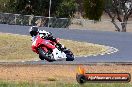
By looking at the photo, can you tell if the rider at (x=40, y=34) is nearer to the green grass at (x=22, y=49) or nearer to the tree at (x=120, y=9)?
the green grass at (x=22, y=49)

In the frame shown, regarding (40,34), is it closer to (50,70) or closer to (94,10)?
(50,70)

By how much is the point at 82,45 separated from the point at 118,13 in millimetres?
34511

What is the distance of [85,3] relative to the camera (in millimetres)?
56625

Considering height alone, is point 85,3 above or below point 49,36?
below

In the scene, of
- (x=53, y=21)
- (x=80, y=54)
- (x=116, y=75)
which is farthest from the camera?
(x=53, y=21)

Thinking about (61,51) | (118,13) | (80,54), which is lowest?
(118,13)

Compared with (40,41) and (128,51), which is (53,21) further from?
(40,41)

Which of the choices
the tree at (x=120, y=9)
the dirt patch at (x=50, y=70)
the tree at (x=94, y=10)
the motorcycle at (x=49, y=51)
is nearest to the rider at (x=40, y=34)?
the motorcycle at (x=49, y=51)

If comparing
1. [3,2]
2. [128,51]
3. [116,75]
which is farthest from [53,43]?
[3,2]

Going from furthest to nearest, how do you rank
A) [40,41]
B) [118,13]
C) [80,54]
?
[118,13] < [80,54] < [40,41]

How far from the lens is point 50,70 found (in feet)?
67.0

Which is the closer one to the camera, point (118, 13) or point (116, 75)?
point (116, 75)

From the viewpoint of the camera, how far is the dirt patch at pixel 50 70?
18.3 metres

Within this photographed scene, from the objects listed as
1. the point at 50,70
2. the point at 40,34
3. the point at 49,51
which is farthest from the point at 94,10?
the point at 40,34
